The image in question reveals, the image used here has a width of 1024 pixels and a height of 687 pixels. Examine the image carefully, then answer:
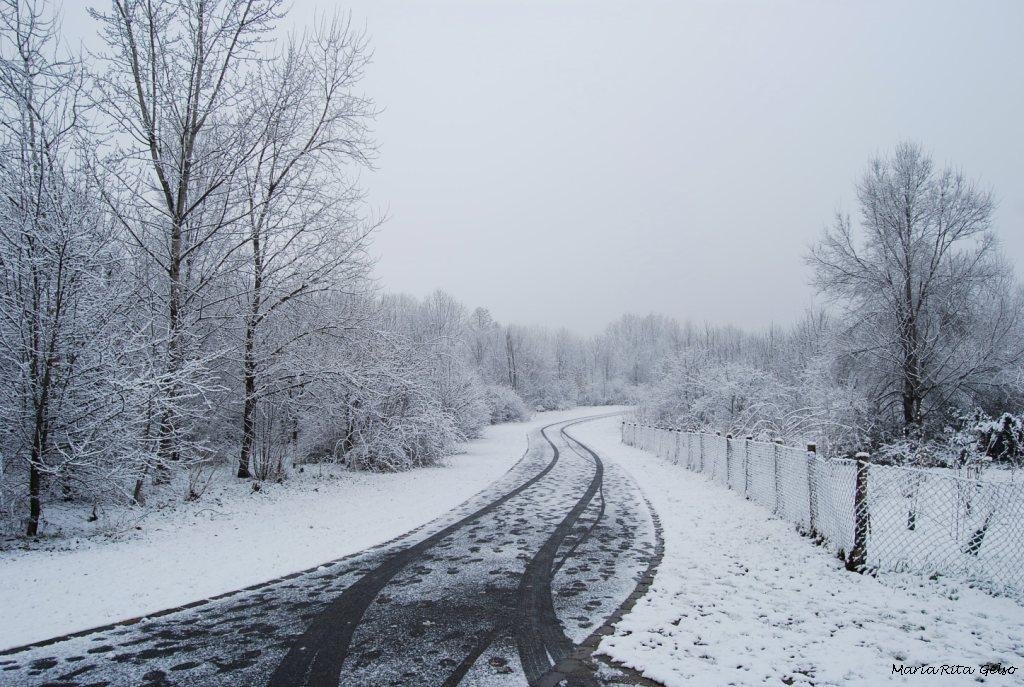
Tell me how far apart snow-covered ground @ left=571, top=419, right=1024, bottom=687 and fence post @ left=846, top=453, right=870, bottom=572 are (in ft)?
0.75

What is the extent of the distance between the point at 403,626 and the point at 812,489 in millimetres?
6295

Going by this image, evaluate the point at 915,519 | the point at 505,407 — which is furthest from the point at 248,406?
the point at 505,407

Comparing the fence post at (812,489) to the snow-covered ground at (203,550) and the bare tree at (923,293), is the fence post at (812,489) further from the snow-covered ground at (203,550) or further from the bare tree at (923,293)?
the bare tree at (923,293)

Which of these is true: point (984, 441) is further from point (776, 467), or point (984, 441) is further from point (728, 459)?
point (776, 467)

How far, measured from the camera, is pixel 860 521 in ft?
21.3

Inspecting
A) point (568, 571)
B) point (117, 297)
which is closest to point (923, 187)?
point (568, 571)

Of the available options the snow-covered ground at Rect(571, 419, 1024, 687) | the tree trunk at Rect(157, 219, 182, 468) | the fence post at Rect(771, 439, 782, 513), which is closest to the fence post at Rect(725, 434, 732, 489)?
the fence post at Rect(771, 439, 782, 513)

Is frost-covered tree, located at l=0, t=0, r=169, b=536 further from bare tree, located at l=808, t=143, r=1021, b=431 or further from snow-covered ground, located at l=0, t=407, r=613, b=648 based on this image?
bare tree, located at l=808, t=143, r=1021, b=431

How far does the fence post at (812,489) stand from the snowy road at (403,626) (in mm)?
2252

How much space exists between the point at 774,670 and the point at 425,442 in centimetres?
1629

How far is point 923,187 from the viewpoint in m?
21.5

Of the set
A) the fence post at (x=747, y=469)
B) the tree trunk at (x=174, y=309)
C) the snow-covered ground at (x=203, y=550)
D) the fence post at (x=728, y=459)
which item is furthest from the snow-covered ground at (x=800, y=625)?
the tree trunk at (x=174, y=309)

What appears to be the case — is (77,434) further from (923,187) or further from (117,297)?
(923,187)

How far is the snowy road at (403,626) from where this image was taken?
4082mm
